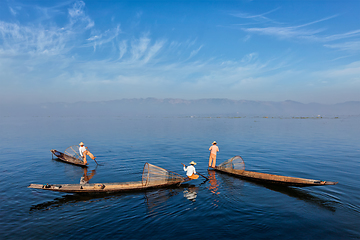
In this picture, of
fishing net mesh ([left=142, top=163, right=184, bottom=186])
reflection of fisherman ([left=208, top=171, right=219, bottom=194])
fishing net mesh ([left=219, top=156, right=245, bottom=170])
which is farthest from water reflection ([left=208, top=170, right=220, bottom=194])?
fishing net mesh ([left=142, top=163, right=184, bottom=186])

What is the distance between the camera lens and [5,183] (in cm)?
1873

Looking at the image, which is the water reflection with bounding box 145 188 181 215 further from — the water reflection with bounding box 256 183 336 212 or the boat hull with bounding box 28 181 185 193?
the water reflection with bounding box 256 183 336 212

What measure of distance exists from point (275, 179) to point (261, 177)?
1.29 metres

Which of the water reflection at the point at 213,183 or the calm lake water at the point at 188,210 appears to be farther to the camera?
Result: the water reflection at the point at 213,183

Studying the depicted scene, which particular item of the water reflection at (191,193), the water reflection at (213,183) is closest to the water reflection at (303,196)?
the water reflection at (213,183)

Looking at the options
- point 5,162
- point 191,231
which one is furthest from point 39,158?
point 191,231

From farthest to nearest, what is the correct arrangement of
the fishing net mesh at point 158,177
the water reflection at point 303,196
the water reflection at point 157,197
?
the fishing net mesh at point 158,177 → the water reflection at point 303,196 → the water reflection at point 157,197

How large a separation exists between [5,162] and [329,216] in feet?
114

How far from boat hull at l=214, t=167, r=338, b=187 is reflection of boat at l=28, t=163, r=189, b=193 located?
18.5 feet

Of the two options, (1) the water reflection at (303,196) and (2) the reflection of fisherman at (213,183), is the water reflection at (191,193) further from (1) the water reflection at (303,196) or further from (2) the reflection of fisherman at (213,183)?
(1) the water reflection at (303,196)

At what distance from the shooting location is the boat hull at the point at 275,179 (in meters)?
15.5

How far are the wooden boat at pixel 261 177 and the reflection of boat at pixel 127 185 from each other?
5573mm

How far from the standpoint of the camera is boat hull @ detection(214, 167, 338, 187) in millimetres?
15512

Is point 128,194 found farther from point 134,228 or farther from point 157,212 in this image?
point 134,228
